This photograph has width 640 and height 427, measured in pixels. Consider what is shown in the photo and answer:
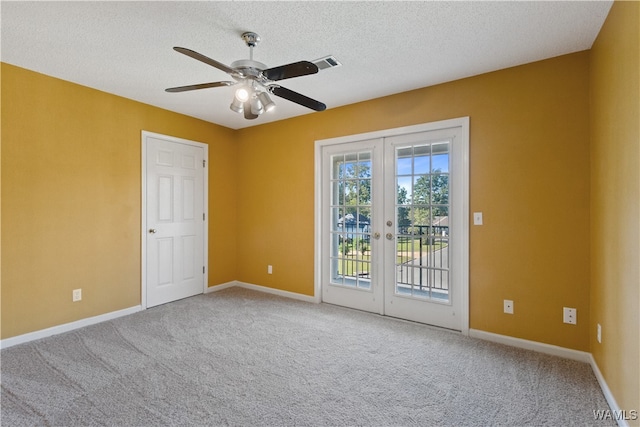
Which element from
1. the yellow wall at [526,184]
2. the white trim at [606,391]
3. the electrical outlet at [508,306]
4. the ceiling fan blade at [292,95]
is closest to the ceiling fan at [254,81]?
the ceiling fan blade at [292,95]

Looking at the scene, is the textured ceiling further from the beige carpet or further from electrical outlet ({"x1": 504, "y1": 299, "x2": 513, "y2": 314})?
the beige carpet

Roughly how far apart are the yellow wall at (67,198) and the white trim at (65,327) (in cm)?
5

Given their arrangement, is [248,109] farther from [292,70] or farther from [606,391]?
[606,391]

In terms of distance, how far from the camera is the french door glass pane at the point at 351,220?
3.71 meters

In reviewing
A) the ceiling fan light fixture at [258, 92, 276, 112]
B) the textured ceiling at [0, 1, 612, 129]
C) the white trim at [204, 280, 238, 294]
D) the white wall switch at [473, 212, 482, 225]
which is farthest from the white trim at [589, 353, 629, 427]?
the white trim at [204, 280, 238, 294]

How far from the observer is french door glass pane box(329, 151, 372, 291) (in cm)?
371

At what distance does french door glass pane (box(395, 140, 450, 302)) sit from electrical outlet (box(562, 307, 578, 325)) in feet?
3.06

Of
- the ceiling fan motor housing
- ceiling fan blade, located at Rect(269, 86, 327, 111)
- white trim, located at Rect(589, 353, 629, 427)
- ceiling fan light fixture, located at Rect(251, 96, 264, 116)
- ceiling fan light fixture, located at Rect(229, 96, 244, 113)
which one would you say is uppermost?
the ceiling fan motor housing

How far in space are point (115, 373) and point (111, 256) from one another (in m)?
1.59

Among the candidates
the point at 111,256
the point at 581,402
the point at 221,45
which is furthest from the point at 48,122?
the point at 581,402

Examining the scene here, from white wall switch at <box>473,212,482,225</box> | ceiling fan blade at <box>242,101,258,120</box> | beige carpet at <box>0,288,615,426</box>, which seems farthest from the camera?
white wall switch at <box>473,212,482,225</box>

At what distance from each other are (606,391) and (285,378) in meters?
2.13

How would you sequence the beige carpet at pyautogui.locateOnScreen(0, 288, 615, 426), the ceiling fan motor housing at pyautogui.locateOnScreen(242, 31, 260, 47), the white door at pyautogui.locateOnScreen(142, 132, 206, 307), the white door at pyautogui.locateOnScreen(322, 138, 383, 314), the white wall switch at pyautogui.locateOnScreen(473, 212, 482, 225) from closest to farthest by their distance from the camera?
the beige carpet at pyautogui.locateOnScreen(0, 288, 615, 426)
the ceiling fan motor housing at pyautogui.locateOnScreen(242, 31, 260, 47)
the white wall switch at pyautogui.locateOnScreen(473, 212, 482, 225)
the white door at pyautogui.locateOnScreen(322, 138, 383, 314)
the white door at pyautogui.locateOnScreen(142, 132, 206, 307)

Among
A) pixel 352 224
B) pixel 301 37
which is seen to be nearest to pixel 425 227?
pixel 352 224
